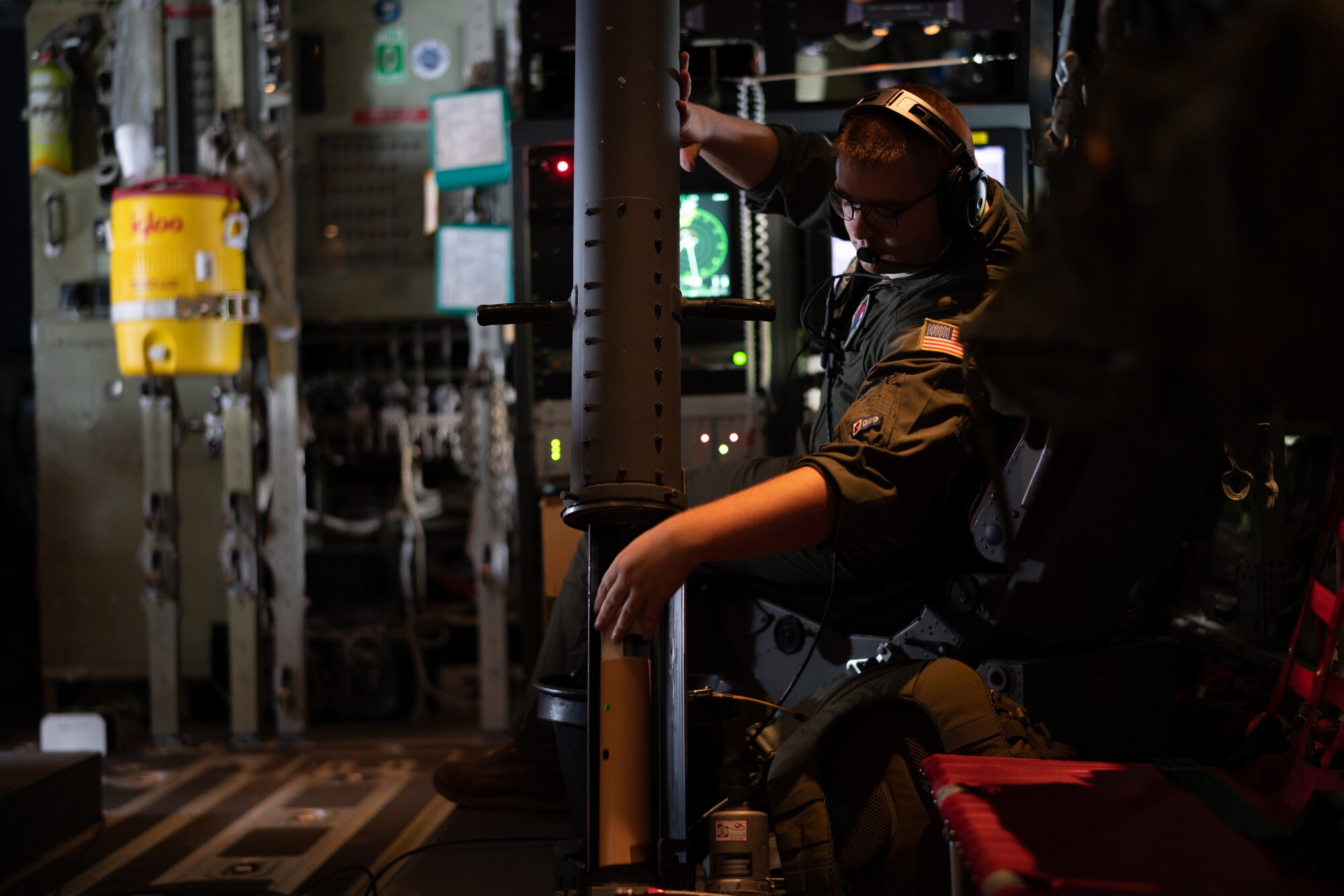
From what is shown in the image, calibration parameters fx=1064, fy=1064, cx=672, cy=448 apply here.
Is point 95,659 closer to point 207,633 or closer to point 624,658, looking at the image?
point 207,633

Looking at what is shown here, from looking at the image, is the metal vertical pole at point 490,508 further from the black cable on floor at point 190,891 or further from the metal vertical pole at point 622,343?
the metal vertical pole at point 622,343

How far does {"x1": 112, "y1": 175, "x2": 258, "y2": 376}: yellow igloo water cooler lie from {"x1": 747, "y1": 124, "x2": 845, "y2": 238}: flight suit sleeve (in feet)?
7.36

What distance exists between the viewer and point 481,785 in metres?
2.33

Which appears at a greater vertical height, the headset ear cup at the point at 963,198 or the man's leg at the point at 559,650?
the headset ear cup at the point at 963,198

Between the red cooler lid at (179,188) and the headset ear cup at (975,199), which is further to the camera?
the red cooler lid at (179,188)

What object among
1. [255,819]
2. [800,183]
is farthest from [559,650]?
[255,819]

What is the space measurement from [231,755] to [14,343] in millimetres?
2263

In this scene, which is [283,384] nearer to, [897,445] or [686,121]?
[686,121]

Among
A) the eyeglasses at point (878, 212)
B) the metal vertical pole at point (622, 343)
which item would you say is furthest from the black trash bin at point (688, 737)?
the eyeglasses at point (878, 212)

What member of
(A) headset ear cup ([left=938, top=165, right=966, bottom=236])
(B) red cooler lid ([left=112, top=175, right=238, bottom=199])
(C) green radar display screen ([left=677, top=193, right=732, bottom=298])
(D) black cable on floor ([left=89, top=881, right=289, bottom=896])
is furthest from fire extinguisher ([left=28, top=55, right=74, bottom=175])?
(A) headset ear cup ([left=938, top=165, right=966, bottom=236])

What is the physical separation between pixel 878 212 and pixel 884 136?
13 centimetres

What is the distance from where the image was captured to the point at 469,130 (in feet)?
12.7

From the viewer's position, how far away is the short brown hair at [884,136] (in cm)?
183

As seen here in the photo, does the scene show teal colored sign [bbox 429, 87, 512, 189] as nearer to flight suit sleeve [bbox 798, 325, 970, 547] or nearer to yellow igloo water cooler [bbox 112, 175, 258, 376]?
yellow igloo water cooler [bbox 112, 175, 258, 376]
